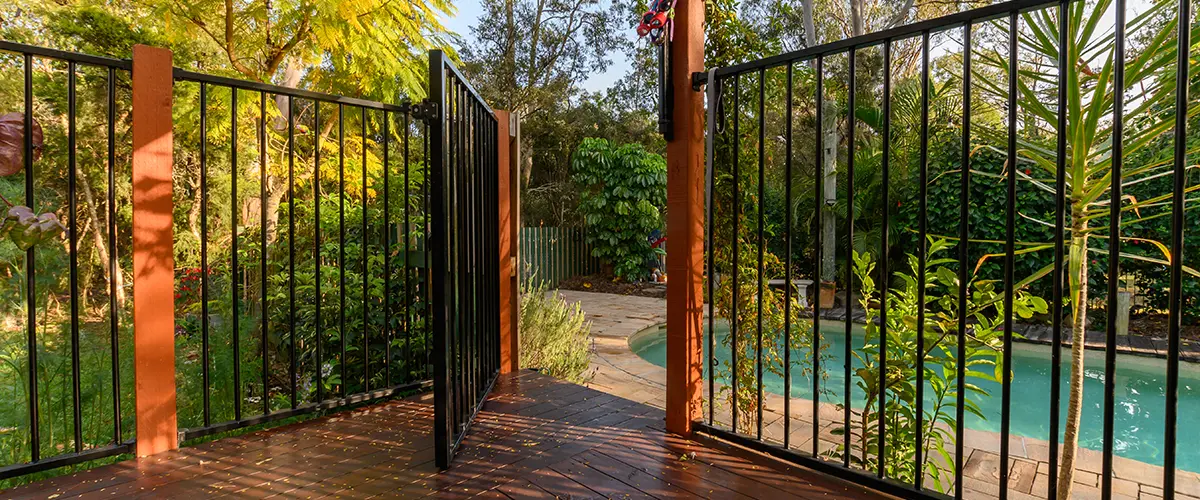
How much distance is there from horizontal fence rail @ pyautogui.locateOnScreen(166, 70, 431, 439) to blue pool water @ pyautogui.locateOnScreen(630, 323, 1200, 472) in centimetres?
215

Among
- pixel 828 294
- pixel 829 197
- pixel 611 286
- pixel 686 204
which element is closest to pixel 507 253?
pixel 686 204

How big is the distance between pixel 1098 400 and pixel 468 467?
201 inches

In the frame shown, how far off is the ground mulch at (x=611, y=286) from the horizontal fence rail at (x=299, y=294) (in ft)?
19.0

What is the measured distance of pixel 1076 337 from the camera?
5.09ft

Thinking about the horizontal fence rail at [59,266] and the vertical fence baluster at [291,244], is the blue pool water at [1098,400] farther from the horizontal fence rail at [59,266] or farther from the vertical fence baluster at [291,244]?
the horizontal fence rail at [59,266]

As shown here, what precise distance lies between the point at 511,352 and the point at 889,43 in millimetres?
2440

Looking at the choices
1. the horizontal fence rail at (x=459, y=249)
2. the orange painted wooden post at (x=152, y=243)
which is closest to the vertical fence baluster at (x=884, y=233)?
the horizontal fence rail at (x=459, y=249)

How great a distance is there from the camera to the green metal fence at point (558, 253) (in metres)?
9.97

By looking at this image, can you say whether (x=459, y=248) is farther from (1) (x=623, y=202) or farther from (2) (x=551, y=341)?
(1) (x=623, y=202)

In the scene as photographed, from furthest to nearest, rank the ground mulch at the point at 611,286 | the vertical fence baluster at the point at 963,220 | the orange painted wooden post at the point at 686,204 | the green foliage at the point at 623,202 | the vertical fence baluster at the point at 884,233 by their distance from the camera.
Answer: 1. the green foliage at the point at 623,202
2. the ground mulch at the point at 611,286
3. the orange painted wooden post at the point at 686,204
4. the vertical fence baluster at the point at 884,233
5. the vertical fence baluster at the point at 963,220

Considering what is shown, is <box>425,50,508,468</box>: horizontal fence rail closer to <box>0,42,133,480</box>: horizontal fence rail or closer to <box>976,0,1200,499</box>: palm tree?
<box>0,42,133,480</box>: horizontal fence rail

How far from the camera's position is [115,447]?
2.00 metres

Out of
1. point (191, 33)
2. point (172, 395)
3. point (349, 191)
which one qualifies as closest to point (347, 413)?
point (172, 395)

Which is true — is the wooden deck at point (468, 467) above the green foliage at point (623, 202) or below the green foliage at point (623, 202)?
below
